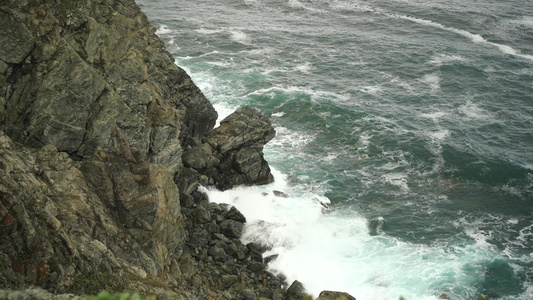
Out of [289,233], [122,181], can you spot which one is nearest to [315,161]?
[289,233]

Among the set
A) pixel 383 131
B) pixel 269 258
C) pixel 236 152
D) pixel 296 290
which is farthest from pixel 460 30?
pixel 296 290

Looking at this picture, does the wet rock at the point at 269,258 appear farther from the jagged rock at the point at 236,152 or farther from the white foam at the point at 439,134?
the white foam at the point at 439,134

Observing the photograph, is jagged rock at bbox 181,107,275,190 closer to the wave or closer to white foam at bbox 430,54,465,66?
white foam at bbox 430,54,465,66

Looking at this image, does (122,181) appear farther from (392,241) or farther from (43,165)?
(392,241)

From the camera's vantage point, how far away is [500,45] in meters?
97.4

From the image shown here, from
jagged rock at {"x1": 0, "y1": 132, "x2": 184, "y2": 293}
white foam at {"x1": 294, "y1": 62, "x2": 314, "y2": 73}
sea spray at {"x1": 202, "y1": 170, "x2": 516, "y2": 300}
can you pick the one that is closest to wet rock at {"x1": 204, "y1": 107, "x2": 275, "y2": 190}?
sea spray at {"x1": 202, "y1": 170, "x2": 516, "y2": 300}

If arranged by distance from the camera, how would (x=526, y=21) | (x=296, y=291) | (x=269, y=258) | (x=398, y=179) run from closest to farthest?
(x=296, y=291) < (x=269, y=258) < (x=398, y=179) < (x=526, y=21)

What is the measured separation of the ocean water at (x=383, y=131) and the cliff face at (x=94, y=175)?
25.3 feet

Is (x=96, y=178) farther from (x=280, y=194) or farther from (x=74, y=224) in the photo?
(x=280, y=194)

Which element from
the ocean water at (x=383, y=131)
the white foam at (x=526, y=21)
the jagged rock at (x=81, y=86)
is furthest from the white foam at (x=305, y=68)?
the white foam at (x=526, y=21)

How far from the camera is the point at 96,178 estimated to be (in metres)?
32.5

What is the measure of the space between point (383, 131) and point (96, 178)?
150 ft

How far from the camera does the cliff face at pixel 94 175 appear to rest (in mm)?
24750

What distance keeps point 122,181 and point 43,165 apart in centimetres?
470
